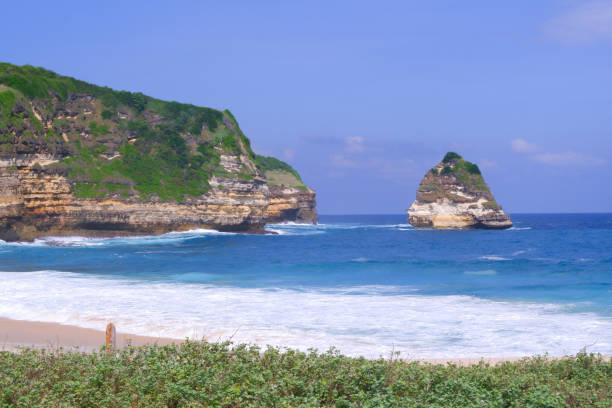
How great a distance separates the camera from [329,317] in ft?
47.9

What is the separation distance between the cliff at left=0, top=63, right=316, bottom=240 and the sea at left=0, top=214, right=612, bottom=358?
1561 centimetres

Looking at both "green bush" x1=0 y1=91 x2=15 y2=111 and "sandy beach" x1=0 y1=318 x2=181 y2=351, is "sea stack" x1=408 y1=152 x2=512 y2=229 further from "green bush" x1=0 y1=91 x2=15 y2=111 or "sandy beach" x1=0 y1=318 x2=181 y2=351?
"sandy beach" x1=0 y1=318 x2=181 y2=351

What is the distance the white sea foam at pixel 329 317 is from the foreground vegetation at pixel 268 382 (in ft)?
13.0

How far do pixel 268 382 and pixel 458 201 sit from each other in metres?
71.8

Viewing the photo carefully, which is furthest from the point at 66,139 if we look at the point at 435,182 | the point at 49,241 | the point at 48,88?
the point at 435,182

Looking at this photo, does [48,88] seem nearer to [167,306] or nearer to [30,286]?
[30,286]

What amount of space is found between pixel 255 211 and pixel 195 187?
332 inches

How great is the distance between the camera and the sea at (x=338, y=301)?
12.1 metres

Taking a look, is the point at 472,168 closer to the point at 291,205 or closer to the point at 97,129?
the point at 291,205

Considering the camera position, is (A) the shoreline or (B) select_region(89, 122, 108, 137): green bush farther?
(B) select_region(89, 122, 108, 137): green bush

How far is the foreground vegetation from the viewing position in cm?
562

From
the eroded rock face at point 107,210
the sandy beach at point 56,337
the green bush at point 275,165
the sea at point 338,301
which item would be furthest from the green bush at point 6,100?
the green bush at point 275,165

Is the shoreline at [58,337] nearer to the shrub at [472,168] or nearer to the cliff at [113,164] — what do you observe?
the cliff at [113,164]

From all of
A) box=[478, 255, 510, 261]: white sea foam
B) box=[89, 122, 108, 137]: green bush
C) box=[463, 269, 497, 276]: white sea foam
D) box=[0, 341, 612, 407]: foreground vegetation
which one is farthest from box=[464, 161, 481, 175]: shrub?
box=[0, 341, 612, 407]: foreground vegetation
